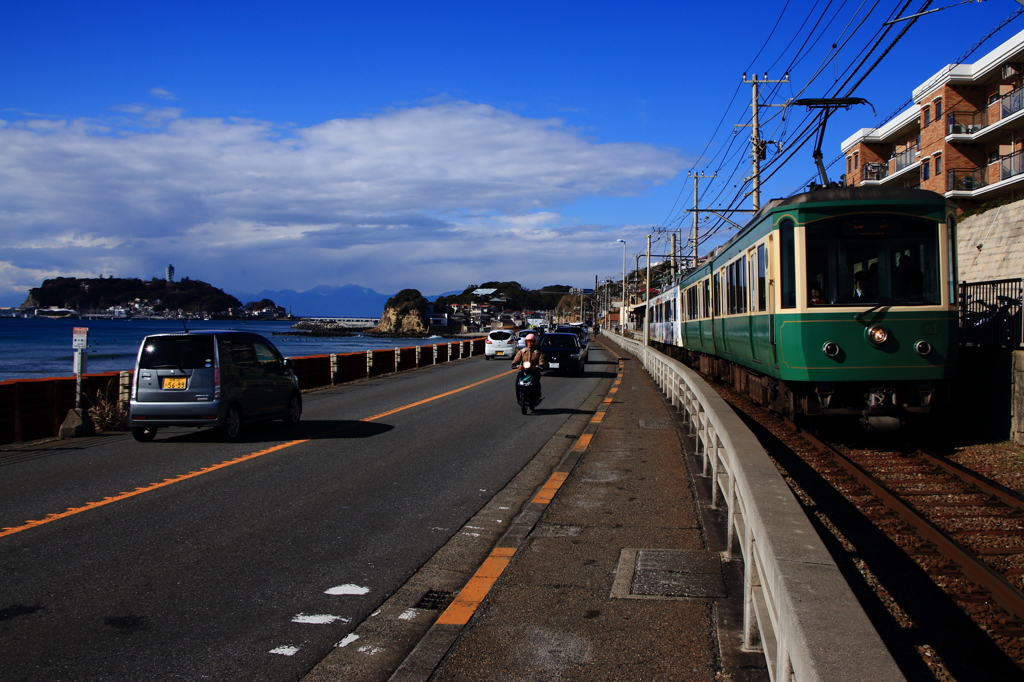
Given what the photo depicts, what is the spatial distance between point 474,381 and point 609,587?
778 inches

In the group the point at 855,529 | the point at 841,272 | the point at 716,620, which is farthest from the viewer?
the point at 841,272

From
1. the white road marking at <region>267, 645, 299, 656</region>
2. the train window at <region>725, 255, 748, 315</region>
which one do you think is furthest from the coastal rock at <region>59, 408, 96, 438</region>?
the train window at <region>725, 255, 748, 315</region>

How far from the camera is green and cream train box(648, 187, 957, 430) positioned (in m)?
10.7

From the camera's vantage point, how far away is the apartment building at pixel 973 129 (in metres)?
38.8

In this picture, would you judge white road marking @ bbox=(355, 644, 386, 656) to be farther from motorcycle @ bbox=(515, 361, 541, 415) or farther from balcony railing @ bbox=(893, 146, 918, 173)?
balcony railing @ bbox=(893, 146, 918, 173)

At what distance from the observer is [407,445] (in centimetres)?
1156

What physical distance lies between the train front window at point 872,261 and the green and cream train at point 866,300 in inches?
0.5

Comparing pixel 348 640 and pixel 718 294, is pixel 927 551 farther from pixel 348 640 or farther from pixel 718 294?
pixel 718 294

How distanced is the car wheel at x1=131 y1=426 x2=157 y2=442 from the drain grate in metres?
8.12

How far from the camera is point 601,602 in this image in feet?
16.3

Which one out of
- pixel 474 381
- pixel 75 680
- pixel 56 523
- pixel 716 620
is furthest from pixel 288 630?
pixel 474 381

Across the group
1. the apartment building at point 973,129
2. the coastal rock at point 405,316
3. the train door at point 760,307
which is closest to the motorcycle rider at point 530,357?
the train door at point 760,307

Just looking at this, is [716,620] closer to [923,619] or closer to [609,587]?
[609,587]

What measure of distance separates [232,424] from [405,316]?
536 ft
